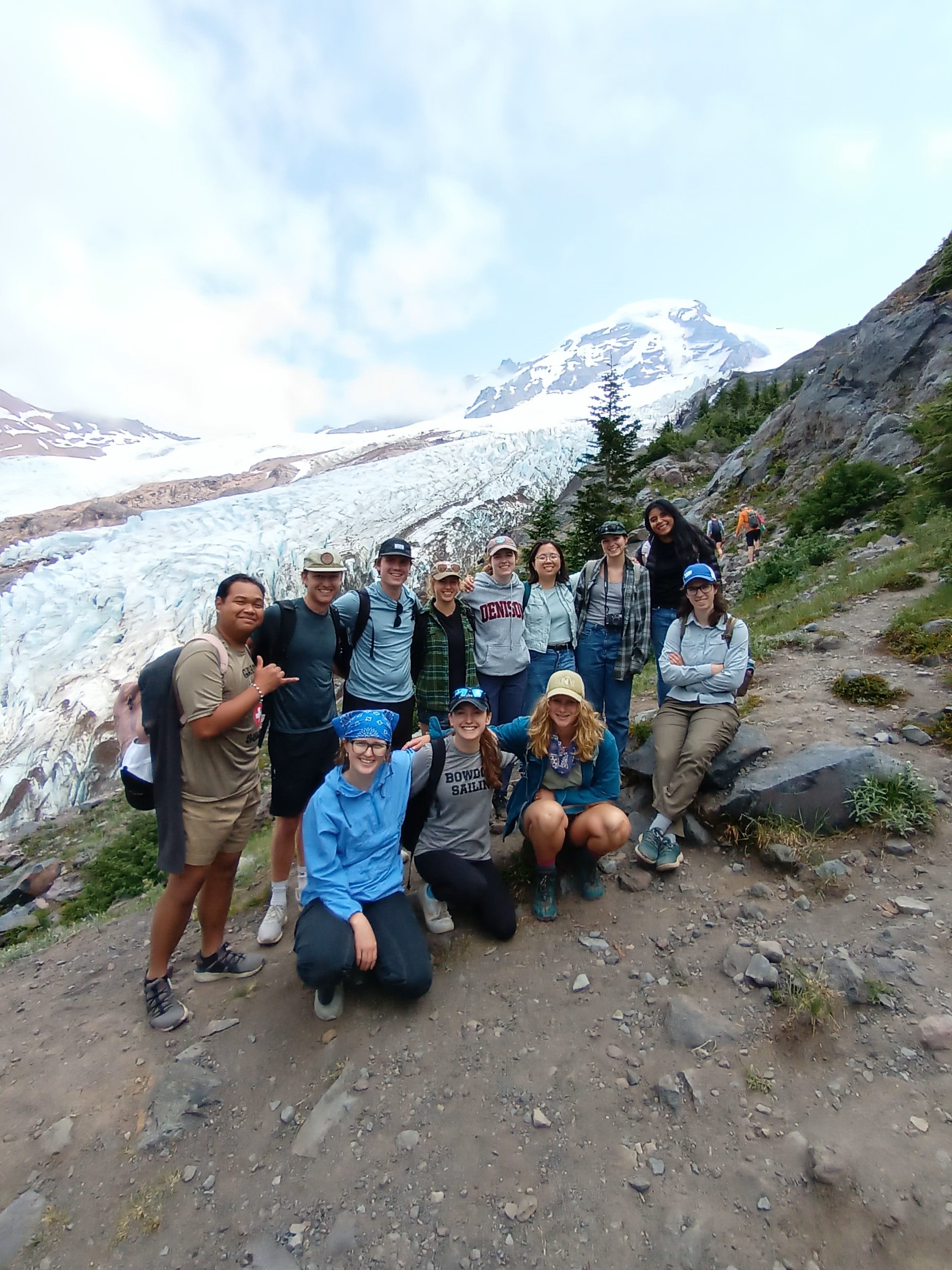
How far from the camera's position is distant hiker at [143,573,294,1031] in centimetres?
258

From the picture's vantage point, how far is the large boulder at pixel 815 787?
3.37 metres

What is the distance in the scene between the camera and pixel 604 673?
13.7ft

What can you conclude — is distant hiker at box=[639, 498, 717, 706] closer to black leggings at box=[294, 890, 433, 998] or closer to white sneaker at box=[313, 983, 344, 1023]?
black leggings at box=[294, 890, 433, 998]

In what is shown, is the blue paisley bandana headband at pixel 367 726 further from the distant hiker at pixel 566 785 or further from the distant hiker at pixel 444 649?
the distant hiker at pixel 444 649

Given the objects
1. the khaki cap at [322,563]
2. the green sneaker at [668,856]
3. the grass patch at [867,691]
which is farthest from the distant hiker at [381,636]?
the grass patch at [867,691]

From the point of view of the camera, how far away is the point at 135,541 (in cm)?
2511

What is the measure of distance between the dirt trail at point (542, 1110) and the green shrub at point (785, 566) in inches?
303

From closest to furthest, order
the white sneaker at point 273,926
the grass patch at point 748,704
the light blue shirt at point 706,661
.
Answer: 1. the white sneaker at point 273,926
2. the light blue shirt at point 706,661
3. the grass patch at point 748,704

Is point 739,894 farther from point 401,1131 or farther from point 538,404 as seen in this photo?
point 538,404

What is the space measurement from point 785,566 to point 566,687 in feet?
29.2

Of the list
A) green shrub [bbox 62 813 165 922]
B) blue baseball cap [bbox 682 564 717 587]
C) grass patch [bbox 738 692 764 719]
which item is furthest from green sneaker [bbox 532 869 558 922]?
green shrub [bbox 62 813 165 922]

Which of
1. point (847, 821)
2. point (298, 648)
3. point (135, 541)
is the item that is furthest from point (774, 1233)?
point (135, 541)

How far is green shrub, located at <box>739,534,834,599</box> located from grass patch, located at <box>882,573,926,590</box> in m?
2.59

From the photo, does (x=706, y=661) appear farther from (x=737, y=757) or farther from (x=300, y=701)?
(x=300, y=701)
